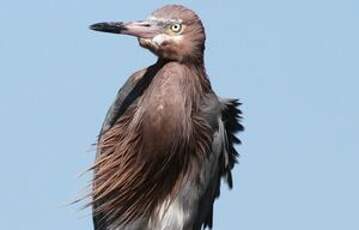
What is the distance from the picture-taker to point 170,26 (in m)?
8.70

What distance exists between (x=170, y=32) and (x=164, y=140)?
659mm

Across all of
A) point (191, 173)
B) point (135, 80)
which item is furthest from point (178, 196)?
point (135, 80)

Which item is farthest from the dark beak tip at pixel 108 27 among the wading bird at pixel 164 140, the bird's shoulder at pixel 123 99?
the bird's shoulder at pixel 123 99

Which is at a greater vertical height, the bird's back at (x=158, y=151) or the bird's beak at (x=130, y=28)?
the bird's beak at (x=130, y=28)

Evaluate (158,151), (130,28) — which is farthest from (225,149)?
(130,28)

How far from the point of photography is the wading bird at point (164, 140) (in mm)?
8766

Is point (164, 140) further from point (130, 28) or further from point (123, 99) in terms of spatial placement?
point (130, 28)

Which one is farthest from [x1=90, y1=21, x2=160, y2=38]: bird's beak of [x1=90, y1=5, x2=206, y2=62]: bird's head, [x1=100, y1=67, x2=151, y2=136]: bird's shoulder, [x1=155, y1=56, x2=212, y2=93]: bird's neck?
[x1=100, y1=67, x2=151, y2=136]: bird's shoulder

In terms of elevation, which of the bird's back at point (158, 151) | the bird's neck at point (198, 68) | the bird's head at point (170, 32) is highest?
the bird's head at point (170, 32)

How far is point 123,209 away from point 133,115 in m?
0.59

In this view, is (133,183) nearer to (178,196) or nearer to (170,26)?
(178,196)

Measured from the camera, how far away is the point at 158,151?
Answer: 890 cm

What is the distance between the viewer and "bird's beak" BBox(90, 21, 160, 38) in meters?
8.52

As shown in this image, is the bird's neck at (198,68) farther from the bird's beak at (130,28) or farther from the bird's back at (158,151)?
the bird's beak at (130,28)
